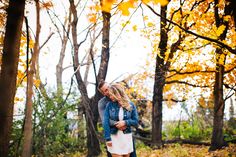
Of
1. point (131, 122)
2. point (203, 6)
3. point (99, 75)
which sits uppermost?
point (203, 6)

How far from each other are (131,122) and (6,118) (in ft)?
7.41

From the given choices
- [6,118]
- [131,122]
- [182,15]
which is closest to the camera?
[6,118]

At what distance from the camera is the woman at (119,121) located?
4.46 meters

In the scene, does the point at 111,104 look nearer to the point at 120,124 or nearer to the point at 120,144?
the point at 120,124

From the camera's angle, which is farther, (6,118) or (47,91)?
(47,91)

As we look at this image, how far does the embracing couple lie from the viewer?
14.6ft

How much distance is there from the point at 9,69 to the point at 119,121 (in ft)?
7.16

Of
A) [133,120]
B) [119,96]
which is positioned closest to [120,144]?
[133,120]

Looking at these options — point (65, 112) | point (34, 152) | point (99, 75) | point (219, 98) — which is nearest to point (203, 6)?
A: point (219, 98)

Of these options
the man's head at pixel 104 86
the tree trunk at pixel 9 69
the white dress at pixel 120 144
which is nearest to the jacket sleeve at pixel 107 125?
the white dress at pixel 120 144

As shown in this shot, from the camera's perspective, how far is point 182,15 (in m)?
8.35

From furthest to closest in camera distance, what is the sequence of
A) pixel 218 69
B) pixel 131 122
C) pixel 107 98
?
1. pixel 218 69
2. pixel 107 98
3. pixel 131 122

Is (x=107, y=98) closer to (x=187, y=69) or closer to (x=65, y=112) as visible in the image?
(x=65, y=112)

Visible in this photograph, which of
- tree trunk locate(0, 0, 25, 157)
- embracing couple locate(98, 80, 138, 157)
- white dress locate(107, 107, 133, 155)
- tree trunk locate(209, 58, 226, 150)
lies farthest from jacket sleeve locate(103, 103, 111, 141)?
tree trunk locate(209, 58, 226, 150)
